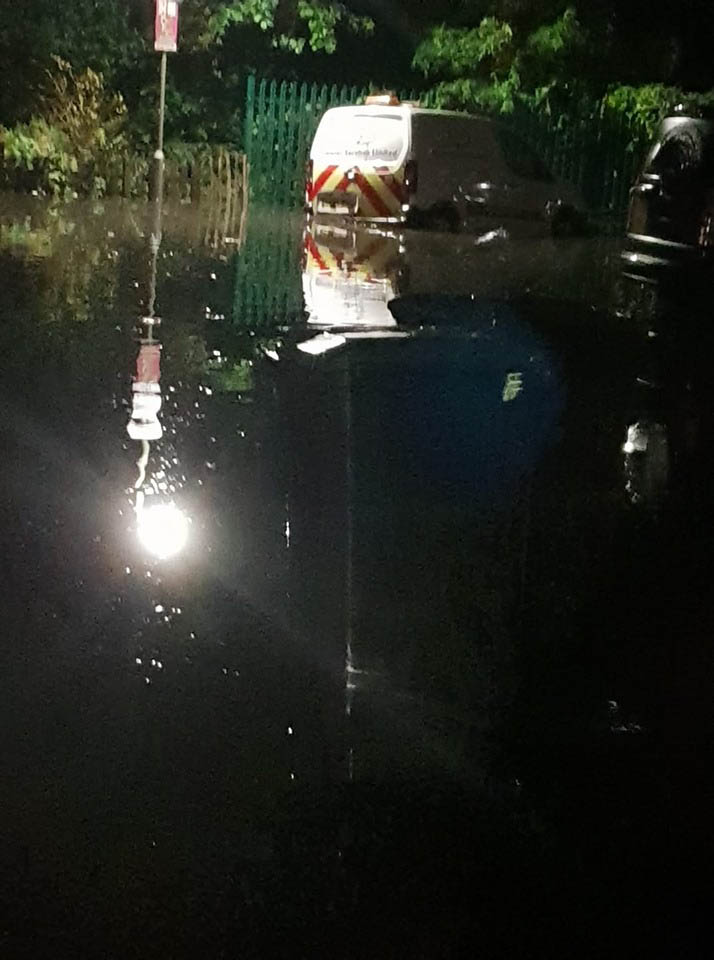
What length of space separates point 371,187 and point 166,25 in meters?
4.31

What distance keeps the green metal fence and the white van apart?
302cm

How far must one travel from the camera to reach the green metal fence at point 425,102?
2350cm

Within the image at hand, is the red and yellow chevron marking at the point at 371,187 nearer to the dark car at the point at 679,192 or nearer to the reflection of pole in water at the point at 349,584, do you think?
the dark car at the point at 679,192

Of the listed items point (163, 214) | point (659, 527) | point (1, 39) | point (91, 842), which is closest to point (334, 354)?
point (659, 527)

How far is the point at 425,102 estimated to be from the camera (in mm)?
26938

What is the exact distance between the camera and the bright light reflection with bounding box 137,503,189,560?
5234mm

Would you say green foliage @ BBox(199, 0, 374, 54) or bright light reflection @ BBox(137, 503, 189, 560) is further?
green foliage @ BBox(199, 0, 374, 54)

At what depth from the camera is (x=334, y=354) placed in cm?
960

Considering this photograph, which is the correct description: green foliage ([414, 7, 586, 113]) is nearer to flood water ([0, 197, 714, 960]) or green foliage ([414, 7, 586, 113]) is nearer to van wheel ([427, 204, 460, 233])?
van wheel ([427, 204, 460, 233])

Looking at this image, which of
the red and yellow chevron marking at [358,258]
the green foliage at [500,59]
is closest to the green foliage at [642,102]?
the green foliage at [500,59]

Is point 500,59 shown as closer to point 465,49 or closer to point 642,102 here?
point 465,49

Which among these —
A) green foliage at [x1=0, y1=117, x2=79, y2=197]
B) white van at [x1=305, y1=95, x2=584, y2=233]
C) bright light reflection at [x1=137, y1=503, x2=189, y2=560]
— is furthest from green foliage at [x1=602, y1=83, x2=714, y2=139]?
bright light reflection at [x1=137, y1=503, x2=189, y2=560]

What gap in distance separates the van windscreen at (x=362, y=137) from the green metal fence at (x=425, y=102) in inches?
140

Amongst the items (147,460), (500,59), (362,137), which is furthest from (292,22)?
(147,460)
